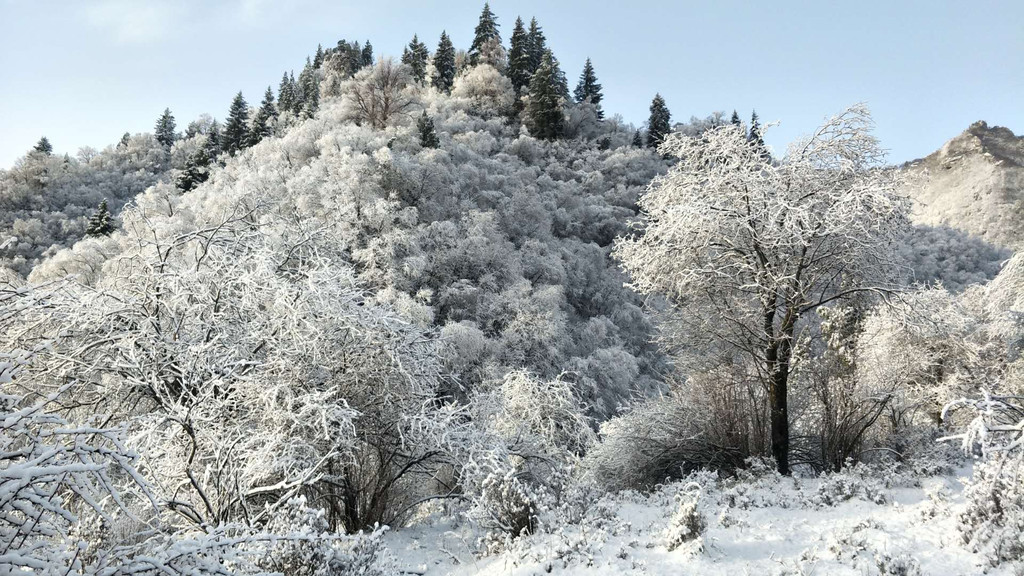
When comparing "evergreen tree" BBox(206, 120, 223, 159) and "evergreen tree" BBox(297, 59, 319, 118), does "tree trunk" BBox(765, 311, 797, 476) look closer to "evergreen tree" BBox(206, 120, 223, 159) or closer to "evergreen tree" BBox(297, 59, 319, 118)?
"evergreen tree" BBox(297, 59, 319, 118)

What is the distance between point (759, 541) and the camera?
14.2 feet

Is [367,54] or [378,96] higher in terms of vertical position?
[367,54]

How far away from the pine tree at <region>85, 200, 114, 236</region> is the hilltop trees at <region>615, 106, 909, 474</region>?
3683cm

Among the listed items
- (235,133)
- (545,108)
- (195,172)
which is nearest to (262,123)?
(235,133)

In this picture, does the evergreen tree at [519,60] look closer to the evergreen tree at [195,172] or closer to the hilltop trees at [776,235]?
the evergreen tree at [195,172]

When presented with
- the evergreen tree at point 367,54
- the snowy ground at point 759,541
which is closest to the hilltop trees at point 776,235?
the snowy ground at point 759,541

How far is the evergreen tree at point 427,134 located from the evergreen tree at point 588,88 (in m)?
31.0

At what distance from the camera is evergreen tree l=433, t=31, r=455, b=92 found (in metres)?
57.9

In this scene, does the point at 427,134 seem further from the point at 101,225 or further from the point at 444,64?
the point at 444,64

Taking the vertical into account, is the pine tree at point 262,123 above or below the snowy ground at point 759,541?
A: above

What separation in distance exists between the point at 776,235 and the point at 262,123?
5032 centimetres

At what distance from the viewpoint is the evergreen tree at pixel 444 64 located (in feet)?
190

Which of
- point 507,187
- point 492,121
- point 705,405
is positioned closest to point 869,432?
point 705,405

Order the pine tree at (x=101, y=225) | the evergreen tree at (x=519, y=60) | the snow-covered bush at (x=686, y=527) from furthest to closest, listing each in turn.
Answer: the evergreen tree at (x=519, y=60)
the pine tree at (x=101, y=225)
the snow-covered bush at (x=686, y=527)
